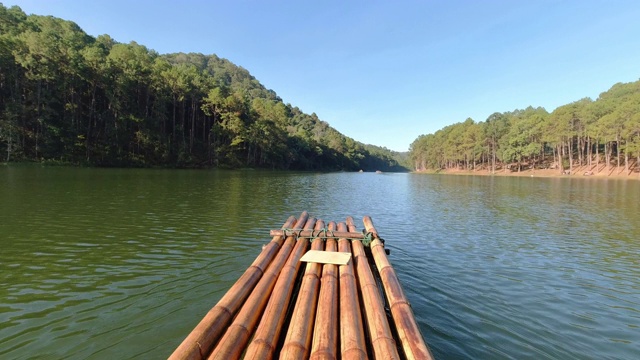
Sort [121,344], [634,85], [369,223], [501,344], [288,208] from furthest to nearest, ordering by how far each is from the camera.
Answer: [634,85]
[288,208]
[369,223]
[501,344]
[121,344]

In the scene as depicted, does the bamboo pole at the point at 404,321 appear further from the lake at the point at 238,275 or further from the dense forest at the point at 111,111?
the dense forest at the point at 111,111

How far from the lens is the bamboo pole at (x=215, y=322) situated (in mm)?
4340

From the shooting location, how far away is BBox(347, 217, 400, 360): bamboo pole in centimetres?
451

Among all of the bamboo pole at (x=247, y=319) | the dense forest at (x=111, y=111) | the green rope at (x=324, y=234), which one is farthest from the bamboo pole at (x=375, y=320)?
the dense forest at (x=111, y=111)

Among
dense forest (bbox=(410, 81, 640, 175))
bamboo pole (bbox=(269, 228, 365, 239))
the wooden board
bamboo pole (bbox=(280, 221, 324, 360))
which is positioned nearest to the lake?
bamboo pole (bbox=(269, 228, 365, 239))

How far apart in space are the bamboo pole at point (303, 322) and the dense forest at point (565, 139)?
365 ft

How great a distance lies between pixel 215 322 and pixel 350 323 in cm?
235

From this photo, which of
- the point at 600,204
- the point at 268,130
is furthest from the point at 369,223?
the point at 268,130

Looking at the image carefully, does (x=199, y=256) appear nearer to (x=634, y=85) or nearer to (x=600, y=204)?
(x=600, y=204)

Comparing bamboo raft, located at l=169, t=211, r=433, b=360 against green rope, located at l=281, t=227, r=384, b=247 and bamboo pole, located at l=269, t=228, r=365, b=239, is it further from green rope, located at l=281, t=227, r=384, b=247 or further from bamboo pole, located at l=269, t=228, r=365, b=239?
bamboo pole, located at l=269, t=228, r=365, b=239

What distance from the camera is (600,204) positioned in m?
31.0

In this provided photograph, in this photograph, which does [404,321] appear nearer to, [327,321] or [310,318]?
[327,321]

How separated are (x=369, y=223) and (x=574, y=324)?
295 inches

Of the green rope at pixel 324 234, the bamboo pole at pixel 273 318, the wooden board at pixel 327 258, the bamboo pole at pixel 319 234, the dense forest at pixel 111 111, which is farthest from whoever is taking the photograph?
the dense forest at pixel 111 111
